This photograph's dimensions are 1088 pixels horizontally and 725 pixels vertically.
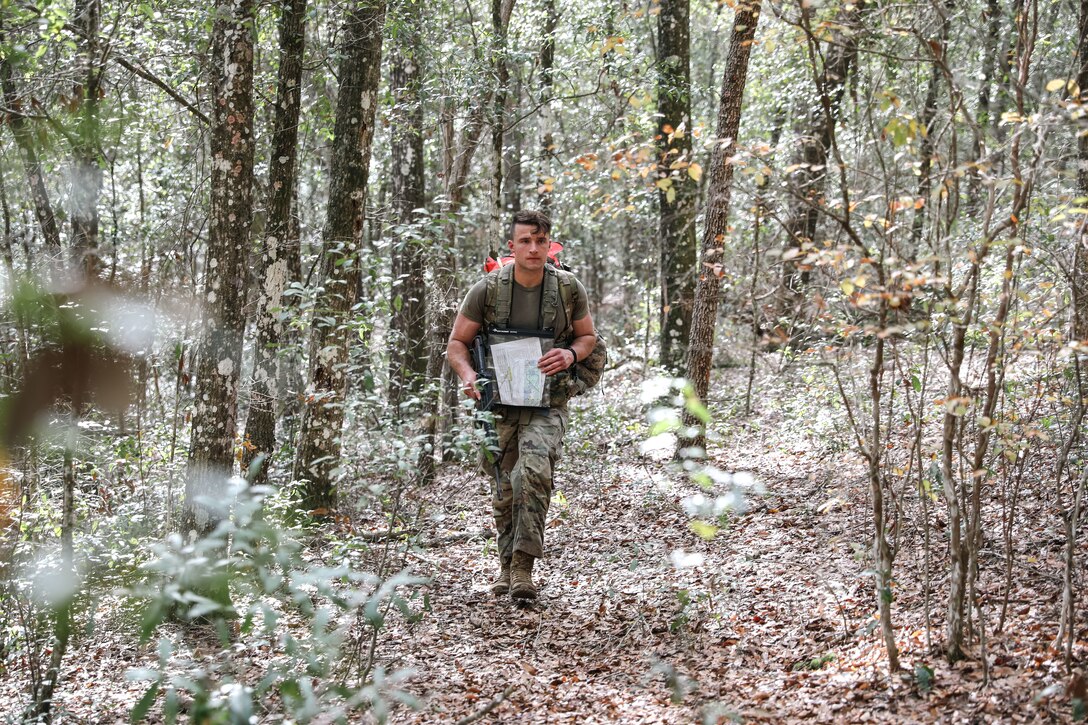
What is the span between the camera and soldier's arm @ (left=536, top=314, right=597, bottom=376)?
17.4 ft

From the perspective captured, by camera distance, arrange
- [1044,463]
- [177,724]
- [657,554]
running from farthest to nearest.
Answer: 1. [657,554]
2. [1044,463]
3. [177,724]

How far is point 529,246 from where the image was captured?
533cm

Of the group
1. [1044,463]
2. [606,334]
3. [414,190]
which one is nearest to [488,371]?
[1044,463]

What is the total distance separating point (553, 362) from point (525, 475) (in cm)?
73

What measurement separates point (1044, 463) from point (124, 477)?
789 centimetres

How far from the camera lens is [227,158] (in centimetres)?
521

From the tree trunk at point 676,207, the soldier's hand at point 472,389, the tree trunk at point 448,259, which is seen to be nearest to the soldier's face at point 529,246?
the soldier's hand at point 472,389

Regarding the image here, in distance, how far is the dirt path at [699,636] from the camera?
3.63 meters

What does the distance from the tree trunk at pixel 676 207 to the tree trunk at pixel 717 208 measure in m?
1.26

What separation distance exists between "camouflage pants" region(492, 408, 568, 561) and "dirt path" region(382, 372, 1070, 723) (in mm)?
373

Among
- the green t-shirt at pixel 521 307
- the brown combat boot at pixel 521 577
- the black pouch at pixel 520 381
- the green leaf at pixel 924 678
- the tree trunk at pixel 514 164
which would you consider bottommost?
the brown combat boot at pixel 521 577

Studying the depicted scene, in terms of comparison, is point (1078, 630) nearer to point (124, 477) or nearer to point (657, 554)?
point (657, 554)

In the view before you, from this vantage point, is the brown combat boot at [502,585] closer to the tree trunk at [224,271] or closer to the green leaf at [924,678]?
the tree trunk at [224,271]

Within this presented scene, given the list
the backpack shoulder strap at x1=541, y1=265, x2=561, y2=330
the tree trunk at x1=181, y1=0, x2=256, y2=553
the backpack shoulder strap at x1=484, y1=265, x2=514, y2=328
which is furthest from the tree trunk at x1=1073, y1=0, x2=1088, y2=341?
the tree trunk at x1=181, y1=0, x2=256, y2=553
